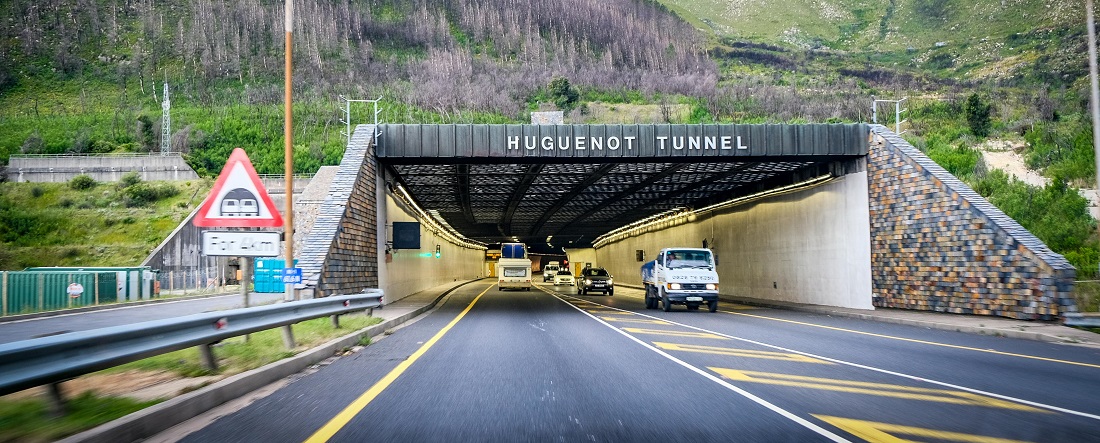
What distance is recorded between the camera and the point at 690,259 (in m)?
27.4

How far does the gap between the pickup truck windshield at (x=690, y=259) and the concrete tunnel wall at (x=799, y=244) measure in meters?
4.76

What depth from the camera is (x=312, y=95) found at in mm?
142250

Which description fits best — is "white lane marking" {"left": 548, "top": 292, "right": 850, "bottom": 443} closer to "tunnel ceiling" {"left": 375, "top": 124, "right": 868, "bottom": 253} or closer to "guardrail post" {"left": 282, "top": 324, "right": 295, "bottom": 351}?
"guardrail post" {"left": 282, "top": 324, "right": 295, "bottom": 351}

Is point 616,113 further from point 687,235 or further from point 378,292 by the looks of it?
point 378,292

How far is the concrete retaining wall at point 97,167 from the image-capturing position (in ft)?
263

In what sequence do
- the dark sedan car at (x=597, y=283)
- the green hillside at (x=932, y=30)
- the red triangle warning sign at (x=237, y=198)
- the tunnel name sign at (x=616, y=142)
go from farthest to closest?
the green hillside at (x=932, y=30)
the dark sedan car at (x=597, y=283)
the tunnel name sign at (x=616, y=142)
the red triangle warning sign at (x=237, y=198)

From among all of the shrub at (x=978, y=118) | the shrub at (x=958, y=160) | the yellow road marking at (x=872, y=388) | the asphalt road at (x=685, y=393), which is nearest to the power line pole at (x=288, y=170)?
the asphalt road at (x=685, y=393)

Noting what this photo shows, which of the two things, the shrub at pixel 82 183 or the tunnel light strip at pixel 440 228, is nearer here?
the tunnel light strip at pixel 440 228

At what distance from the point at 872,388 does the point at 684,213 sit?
3900cm

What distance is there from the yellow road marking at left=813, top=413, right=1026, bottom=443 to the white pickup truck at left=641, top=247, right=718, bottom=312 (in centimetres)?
1967

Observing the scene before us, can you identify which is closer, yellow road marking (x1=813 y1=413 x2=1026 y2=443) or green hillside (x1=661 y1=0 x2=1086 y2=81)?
yellow road marking (x1=813 y1=413 x2=1026 y2=443)

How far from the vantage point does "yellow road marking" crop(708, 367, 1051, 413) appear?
27.1 ft

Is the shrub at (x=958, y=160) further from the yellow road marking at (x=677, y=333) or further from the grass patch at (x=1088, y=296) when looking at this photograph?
the yellow road marking at (x=677, y=333)

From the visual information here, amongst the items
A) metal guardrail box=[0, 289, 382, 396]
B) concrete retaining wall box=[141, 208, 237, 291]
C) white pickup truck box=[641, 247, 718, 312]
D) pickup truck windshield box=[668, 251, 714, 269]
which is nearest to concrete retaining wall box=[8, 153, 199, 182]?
concrete retaining wall box=[141, 208, 237, 291]
